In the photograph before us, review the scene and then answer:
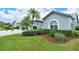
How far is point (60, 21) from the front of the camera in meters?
2.93

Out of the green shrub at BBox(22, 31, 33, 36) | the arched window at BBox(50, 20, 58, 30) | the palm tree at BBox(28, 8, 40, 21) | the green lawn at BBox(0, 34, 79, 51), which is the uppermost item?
the palm tree at BBox(28, 8, 40, 21)

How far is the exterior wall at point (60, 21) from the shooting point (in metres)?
2.90

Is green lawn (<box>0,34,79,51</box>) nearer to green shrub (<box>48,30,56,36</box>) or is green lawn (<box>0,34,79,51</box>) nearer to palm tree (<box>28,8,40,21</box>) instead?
green shrub (<box>48,30,56,36</box>)

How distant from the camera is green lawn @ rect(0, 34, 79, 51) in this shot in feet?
9.41

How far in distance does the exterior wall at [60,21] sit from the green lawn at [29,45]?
0.24 metres

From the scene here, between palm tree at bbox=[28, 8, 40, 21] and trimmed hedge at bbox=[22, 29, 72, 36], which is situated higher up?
palm tree at bbox=[28, 8, 40, 21]

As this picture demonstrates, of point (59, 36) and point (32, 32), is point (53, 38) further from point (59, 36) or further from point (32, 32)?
point (32, 32)

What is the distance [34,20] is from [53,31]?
0.34 metres

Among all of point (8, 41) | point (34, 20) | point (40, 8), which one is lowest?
point (8, 41)

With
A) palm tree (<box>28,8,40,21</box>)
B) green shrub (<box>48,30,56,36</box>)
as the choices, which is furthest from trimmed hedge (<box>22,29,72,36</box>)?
palm tree (<box>28,8,40,21</box>)
